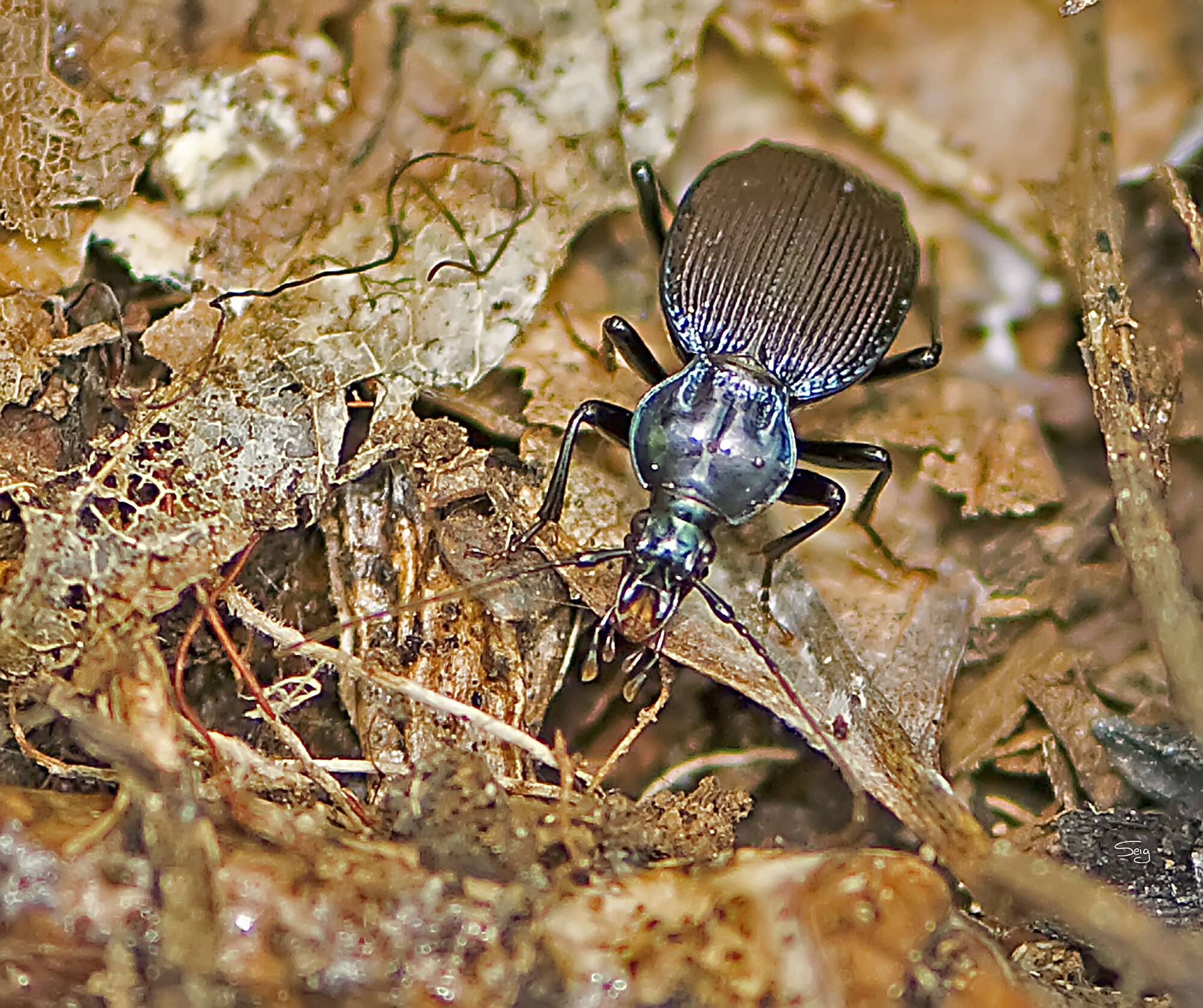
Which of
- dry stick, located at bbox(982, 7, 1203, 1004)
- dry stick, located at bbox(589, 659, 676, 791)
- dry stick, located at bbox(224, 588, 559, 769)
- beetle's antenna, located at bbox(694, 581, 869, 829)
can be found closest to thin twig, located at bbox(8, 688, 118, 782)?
dry stick, located at bbox(224, 588, 559, 769)

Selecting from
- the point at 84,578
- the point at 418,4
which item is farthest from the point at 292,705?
the point at 418,4

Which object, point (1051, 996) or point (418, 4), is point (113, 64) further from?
point (1051, 996)

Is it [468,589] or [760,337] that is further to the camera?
[760,337]

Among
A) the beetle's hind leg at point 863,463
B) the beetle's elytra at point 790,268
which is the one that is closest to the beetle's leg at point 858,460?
the beetle's hind leg at point 863,463

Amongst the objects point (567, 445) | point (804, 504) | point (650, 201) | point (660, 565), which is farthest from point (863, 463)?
point (650, 201)

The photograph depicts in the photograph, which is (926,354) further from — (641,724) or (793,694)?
(641,724)

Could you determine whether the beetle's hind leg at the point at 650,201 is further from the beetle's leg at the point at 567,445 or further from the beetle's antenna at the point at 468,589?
the beetle's antenna at the point at 468,589

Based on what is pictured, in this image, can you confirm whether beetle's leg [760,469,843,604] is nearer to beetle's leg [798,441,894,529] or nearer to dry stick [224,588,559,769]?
beetle's leg [798,441,894,529]
